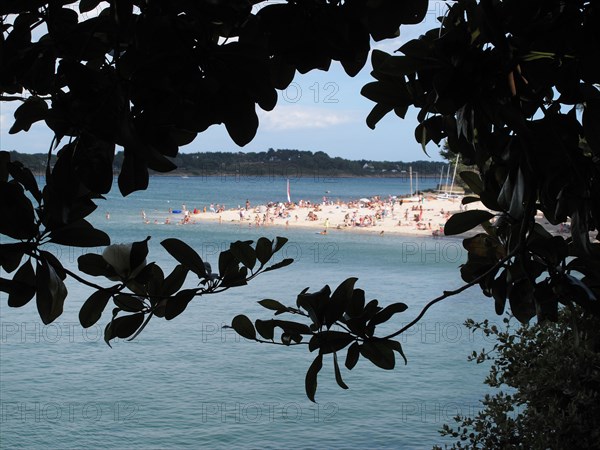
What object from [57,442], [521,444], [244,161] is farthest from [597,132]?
[244,161]

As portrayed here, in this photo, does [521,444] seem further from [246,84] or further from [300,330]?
[246,84]

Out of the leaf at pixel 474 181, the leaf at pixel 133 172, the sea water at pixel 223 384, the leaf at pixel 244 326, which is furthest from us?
the sea water at pixel 223 384

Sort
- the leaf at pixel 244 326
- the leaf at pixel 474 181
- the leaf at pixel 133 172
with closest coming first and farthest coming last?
the leaf at pixel 133 172, the leaf at pixel 244 326, the leaf at pixel 474 181

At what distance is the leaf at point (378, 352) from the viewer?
92 cm

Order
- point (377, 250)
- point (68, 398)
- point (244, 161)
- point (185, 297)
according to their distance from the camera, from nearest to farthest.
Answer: point (185, 297) < point (68, 398) < point (377, 250) < point (244, 161)

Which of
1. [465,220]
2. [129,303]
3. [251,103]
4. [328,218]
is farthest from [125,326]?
[328,218]

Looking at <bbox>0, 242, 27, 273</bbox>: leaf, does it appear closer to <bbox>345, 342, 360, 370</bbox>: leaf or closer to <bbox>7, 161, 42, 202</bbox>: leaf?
<bbox>7, 161, 42, 202</bbox>: leaf

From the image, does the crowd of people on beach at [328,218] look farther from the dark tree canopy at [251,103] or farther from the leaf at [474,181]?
the dark tree canopy at [251,103]

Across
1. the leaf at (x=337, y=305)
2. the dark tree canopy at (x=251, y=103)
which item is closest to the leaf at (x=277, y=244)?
the dark tree canopy at (x=251, y=103)

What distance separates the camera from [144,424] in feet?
38.6

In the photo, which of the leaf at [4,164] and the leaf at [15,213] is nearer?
the leaf at [15,213]

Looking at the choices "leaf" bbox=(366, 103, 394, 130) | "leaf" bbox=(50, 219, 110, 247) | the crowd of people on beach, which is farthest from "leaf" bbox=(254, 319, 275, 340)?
the crowd of people on beach

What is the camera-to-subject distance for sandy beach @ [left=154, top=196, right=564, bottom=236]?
35.5 meters

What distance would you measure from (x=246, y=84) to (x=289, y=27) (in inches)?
2.6
